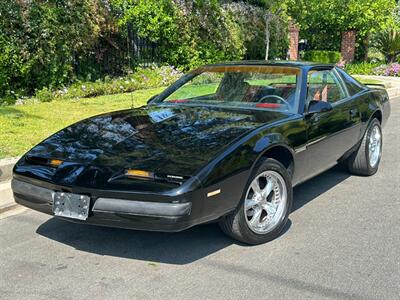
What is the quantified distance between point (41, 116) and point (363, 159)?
5.34 metres

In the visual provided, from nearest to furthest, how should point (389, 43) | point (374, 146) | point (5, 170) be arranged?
point (5, 170)
point (374, 146)
point (389, 43)

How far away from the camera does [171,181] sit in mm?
3398

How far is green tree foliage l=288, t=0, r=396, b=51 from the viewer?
2134cm

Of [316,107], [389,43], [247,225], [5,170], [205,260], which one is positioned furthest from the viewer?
[389,43]

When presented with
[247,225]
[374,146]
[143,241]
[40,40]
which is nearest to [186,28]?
[40,40]

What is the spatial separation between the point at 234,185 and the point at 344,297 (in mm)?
1027

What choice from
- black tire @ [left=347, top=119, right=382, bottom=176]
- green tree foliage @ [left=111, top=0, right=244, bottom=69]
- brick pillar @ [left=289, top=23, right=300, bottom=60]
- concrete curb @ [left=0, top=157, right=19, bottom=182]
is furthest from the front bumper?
brick pillar @ [left=289, top=23, right=300, bottom=60]

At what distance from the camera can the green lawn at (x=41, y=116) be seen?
6.63 metres

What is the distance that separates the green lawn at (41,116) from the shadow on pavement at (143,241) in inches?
81.3

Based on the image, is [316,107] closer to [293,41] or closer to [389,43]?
[293,41]

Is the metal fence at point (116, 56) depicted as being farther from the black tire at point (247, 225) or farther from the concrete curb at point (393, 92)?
the black tire at point (247, 225)

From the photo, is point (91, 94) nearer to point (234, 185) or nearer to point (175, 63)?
point (175, 63)

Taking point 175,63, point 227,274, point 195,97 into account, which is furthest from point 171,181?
point 175,63

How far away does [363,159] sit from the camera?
5922 millimetres
